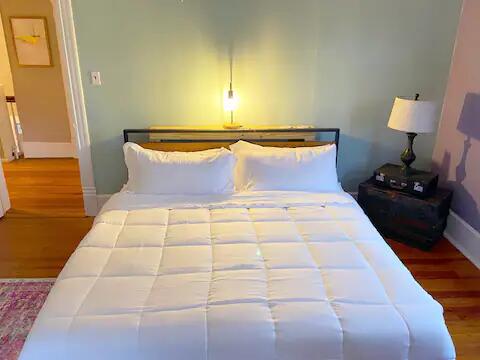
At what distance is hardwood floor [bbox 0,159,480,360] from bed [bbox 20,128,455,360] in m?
0.73

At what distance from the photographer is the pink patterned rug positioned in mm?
2008

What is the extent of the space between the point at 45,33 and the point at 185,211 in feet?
11.8

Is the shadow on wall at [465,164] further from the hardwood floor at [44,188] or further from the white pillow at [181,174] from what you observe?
the hardwood floor at [44,188]

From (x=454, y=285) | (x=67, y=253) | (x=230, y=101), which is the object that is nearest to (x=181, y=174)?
(x=230, y=101)

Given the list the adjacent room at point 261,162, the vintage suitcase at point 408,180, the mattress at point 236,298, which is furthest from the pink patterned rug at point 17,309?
the vintage suitcase at point 408,180

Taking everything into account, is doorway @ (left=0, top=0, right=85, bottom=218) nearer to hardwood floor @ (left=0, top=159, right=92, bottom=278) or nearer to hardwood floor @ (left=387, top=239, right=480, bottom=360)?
hardwood floor @ (left=0, top=159, right=92, bottom=278)

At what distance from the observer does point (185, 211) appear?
2.43 meters

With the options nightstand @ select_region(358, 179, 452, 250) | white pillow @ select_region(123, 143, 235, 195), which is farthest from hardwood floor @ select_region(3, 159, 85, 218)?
nightstand @ select_region(358, 179, 452, 250)

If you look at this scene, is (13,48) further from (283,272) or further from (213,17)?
(283,272)

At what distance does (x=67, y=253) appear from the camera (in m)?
2.88

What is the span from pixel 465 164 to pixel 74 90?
3149 millimetres

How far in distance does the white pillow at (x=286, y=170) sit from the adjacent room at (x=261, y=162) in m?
0.01

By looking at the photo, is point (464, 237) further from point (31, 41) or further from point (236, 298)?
point (31, 41)

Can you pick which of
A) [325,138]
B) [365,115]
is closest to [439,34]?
[365,115]
